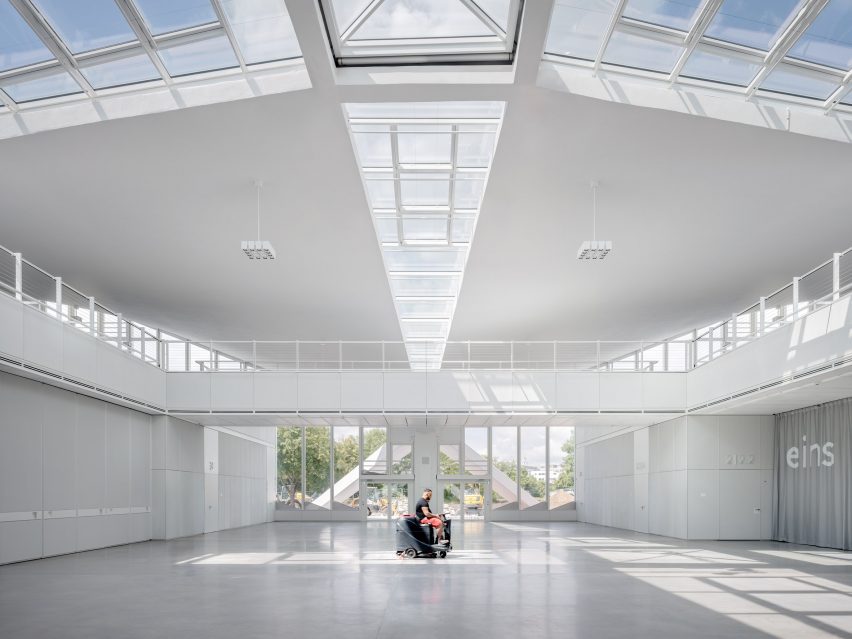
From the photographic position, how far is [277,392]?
1086 inches

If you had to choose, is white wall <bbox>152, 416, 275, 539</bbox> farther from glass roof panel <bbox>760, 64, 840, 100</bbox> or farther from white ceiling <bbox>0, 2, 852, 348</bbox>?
glass roof panel <bbox>760, 64, 840, 100</bbox>

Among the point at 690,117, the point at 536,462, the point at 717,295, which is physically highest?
the point at 690,117

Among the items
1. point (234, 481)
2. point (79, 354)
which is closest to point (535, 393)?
point (79, 354)

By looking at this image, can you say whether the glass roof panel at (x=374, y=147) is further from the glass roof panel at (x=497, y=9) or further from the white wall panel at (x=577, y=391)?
the white wall panel at (x=577, y=391)

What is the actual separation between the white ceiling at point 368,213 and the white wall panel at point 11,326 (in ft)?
7.17

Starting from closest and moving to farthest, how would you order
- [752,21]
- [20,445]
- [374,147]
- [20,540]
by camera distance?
[752,21]
[374,147]
[20,540]
[20,445]

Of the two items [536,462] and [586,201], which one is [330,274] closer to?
[586,201]

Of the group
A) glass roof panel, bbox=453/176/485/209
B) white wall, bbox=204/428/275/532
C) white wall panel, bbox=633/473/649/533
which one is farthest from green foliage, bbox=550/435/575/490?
glass roof panel, bbox=453/176/485/209

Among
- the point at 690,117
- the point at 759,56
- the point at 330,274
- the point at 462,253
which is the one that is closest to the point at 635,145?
the point at 690,117

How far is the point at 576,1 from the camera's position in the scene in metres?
12.3

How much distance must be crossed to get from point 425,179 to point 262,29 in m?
6.08

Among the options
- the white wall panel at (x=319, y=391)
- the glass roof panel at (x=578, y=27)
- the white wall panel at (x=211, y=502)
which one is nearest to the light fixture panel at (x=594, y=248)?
the glass roof panel at (x=578, y=27)

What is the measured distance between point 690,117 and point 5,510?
1543 cm

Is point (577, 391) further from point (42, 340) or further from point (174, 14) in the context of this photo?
point (174, 14)
